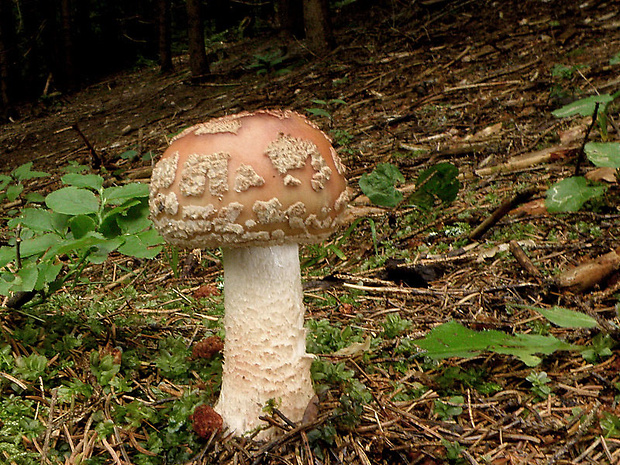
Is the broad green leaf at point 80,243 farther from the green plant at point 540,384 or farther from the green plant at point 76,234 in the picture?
the green plant at point 540,384

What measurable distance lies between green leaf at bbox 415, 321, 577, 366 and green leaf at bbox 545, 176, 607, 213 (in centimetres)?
126

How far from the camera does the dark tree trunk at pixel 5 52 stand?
13102 millimetres

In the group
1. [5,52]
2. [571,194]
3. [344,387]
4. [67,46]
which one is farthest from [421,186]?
[67,46]

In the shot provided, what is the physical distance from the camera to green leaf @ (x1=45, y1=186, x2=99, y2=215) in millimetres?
2395

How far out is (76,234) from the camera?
2.42 meters

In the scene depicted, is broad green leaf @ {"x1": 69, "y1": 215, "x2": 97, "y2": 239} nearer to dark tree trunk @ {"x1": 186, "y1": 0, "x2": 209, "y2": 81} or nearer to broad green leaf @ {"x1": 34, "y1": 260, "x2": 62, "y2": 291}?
broad green leaf @ {"x1": 34, "y1": 260, "x2": 62, "y2": 291}

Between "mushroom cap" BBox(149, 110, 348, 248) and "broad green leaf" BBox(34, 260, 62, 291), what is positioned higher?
"mushroom cap" BBox(149, 110, 348, 248)

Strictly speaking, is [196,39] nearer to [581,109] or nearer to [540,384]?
[581,109]

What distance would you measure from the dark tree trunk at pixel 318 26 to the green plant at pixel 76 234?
282 inches

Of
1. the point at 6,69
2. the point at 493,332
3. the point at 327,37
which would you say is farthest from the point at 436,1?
the point at 6,69

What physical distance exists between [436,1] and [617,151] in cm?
823

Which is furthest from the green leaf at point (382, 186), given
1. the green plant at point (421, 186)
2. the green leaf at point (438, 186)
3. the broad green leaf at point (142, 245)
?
the broad green leaf at point (142, 245)

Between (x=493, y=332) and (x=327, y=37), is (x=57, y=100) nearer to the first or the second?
(x=327, y=37)

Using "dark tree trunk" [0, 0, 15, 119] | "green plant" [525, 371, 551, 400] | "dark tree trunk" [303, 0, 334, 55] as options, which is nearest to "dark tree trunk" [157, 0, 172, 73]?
"dark tree trunk" [0, 0, 15, 119]
